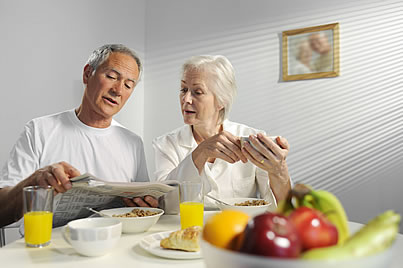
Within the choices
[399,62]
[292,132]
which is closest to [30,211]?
[292,132]

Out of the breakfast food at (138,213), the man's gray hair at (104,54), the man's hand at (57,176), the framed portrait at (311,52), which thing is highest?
the framed portrait at (311,52)

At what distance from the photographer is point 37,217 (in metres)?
0.86

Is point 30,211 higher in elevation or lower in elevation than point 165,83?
lower

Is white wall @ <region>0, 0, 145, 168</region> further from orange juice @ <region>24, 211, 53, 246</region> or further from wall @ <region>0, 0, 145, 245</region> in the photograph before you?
orange juice @ <region>24, 211, 53, 246</region>

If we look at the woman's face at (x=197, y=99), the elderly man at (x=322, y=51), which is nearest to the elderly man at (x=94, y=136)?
the woman's face at (x=197, y=99)

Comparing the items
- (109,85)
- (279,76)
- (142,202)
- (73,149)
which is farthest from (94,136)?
(279,76)

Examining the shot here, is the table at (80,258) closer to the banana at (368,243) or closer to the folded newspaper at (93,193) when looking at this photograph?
the folded newspaper at (93,193)

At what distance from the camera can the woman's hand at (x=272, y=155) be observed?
1329 mm

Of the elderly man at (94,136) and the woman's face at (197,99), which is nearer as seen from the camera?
the elderly man at (94,136)

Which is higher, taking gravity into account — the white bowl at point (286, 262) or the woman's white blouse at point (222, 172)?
the white bowl at point (286, 262)

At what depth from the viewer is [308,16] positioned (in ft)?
8.73

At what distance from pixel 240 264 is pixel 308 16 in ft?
8.67

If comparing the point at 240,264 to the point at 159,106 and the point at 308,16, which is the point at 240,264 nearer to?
the point at 308,16

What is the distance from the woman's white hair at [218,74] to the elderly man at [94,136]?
0.32m
